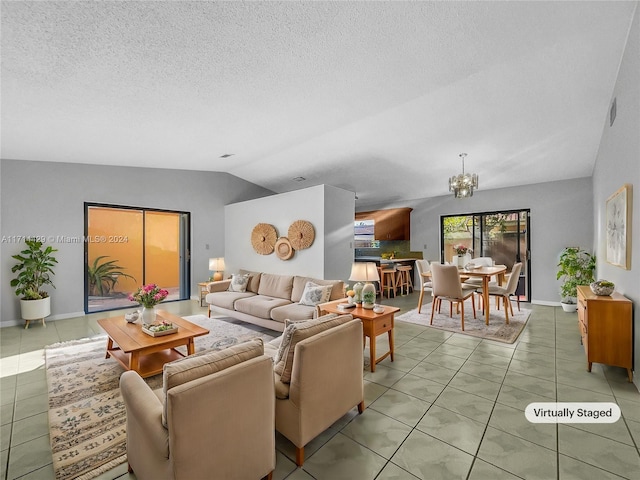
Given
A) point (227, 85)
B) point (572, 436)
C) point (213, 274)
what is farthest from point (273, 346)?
point (213, 274)

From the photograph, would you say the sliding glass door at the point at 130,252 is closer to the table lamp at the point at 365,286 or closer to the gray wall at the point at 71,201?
the gray wall at the point at 71,201

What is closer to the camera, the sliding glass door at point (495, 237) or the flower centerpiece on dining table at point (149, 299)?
the flower centerpiece on dining table at point (149, 299)

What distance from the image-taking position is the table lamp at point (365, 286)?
10.7 feet

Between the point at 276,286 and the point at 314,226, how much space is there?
1.21 metres

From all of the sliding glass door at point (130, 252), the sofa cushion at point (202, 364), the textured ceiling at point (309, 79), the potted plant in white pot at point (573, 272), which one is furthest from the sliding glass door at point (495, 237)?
the sofa cushion at point (202, 364)

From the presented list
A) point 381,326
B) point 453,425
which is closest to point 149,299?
point 381,326

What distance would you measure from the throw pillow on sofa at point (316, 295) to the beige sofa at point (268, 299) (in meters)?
0.05

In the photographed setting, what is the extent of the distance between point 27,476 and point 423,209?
25.4 feet

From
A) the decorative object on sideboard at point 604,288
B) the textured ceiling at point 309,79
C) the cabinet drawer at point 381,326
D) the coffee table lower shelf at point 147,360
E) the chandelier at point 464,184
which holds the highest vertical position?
the textured ceiling at point 309,79

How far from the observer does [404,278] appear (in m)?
7.48

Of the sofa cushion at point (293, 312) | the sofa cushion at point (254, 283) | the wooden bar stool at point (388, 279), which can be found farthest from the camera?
the wooden bar stool at point (388, 279)

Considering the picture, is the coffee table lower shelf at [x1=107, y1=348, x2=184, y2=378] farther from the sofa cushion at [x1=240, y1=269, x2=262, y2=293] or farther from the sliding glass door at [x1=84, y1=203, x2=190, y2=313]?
the sliding glass door at [x1=84, y1=203, x2=190, y2=313]

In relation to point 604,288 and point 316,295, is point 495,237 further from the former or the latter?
point 316,295

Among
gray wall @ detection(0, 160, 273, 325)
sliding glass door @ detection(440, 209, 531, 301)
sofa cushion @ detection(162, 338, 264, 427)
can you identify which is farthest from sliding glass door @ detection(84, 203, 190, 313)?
sliding glass door @ detection(440, 209, 531, 301)
